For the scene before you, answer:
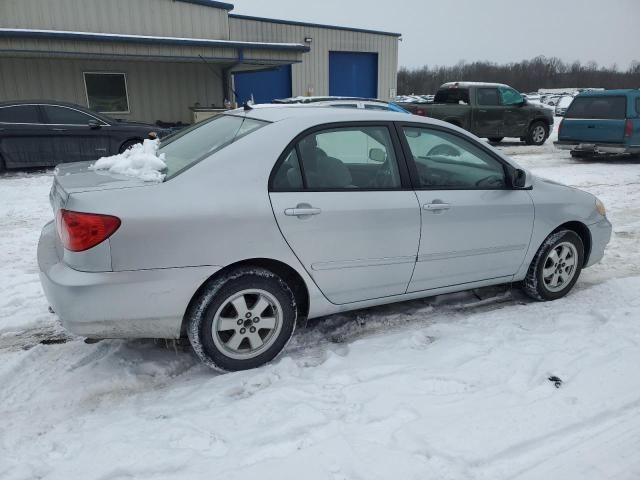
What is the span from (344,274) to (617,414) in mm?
1718

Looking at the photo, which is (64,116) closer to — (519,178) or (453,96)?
(519,178)

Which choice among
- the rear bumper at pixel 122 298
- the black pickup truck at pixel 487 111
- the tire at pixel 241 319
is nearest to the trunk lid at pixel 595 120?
the black pickup truck at pixel 487 111

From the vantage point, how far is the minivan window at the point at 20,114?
9.82 metres

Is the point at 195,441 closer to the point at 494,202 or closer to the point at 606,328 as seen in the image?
the point at 494,202

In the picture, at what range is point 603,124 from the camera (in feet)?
39.4

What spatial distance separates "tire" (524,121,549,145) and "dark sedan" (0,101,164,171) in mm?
11429

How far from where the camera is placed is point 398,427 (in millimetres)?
2621

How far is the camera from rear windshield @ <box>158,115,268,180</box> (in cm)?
313

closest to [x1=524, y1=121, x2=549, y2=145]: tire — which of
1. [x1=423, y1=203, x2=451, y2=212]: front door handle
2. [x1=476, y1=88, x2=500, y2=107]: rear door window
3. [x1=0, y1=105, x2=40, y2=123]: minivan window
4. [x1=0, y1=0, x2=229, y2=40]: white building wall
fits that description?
[x1=476, y1=88, x2=500, y2=107]: rear door window

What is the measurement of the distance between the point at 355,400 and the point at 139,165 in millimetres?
1954

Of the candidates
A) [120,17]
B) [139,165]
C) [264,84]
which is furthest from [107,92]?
[139,165]

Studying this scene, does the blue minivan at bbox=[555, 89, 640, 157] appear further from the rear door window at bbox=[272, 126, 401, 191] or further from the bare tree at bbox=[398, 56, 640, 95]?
the bare tree at bbox=[398, 56, 640, 95]

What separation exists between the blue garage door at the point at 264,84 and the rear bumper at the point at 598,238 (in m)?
16.5

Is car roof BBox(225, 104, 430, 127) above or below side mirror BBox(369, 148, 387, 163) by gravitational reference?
above
